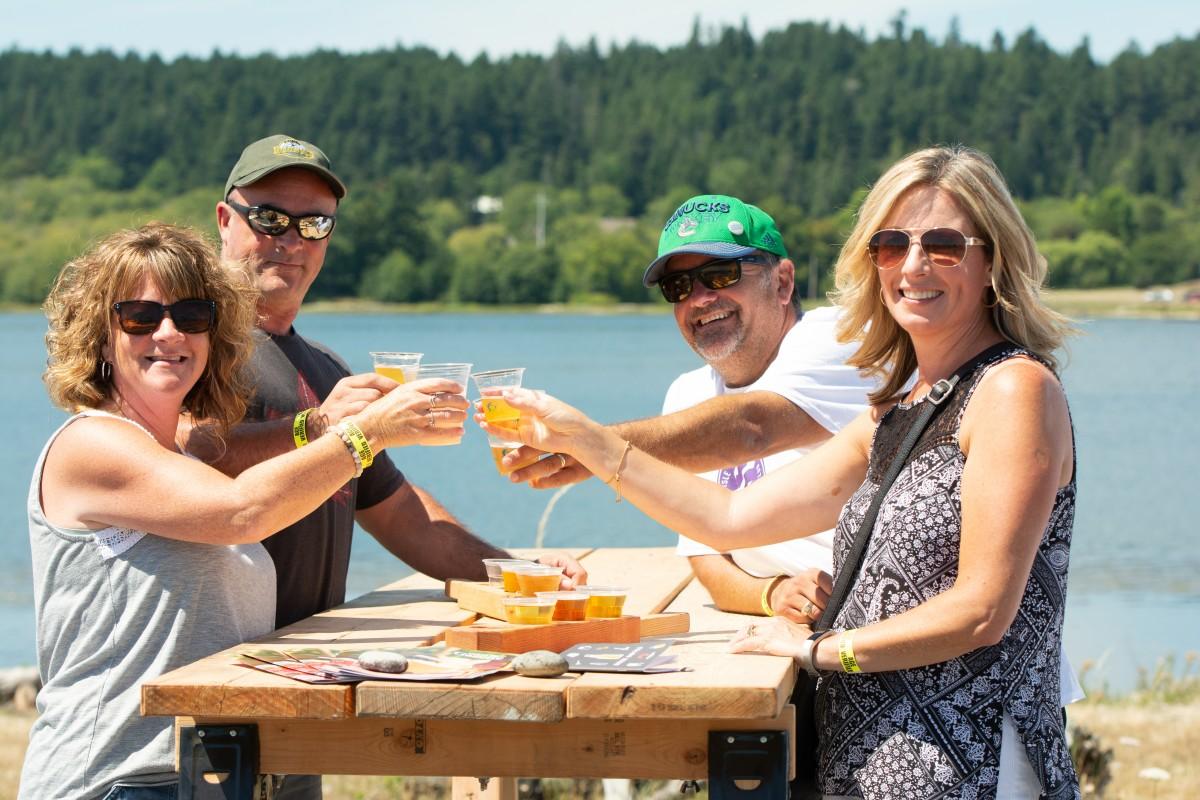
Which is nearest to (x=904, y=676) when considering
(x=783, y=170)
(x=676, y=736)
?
(x=676, y=736)

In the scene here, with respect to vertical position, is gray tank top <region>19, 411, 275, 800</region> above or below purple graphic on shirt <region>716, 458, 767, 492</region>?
below

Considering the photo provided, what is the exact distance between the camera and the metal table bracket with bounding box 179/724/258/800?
274cm

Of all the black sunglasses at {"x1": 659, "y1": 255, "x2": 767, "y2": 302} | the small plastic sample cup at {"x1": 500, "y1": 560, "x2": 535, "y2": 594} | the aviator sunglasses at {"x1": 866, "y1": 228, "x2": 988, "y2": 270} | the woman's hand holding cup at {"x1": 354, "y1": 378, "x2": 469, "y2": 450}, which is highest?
the aviator sunglasses at {"x1": 866, "y1": 228, "x2": 988, "y2": 270}

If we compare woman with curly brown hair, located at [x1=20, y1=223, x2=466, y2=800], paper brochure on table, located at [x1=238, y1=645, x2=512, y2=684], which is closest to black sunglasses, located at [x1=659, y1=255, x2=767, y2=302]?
woman with curly brown hair, located at [x1=20, y1=223, x2=466, y2=800]

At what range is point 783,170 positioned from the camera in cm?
10956

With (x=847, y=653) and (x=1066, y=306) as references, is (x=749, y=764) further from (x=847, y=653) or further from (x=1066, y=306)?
(x=1066, y=306)

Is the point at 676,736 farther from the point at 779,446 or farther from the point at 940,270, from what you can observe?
the point at 779,446

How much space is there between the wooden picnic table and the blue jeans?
0.92 ft

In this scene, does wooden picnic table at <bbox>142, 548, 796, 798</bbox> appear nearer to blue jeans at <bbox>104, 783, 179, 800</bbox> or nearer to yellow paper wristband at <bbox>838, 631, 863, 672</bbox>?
yellow paper wristband at <bbox>838, 631, 863, 672</bbox>

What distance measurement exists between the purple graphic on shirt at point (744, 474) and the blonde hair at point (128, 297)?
A: 151 centimetres

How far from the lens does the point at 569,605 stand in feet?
10.5

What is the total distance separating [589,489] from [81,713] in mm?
21349

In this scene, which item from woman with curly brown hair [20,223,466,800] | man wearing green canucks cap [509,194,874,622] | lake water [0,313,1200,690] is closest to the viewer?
woman with curly brown hair [20,223,466,800]

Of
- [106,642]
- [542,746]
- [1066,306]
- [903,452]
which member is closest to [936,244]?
[903,452]
